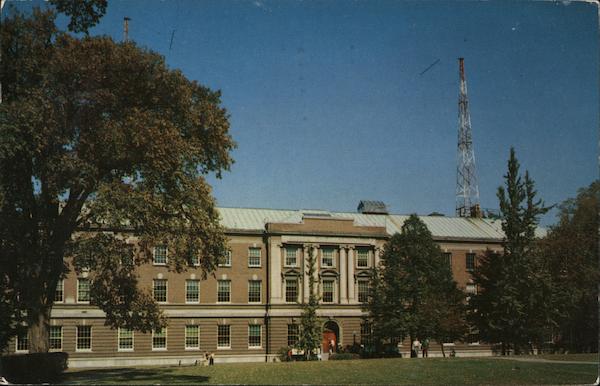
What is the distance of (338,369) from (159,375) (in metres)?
9.00

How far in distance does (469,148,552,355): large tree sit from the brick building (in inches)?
123

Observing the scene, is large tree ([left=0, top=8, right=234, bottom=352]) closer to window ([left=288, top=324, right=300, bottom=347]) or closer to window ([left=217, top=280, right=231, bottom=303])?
window ([left=217, top=280, right=231, bottom=303])

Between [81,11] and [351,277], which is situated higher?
[81,11]

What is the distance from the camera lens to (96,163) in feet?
A: 96.4

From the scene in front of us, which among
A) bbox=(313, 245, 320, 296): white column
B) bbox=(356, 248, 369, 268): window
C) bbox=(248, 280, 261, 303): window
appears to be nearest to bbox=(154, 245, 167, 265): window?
bbox=(248, 280, 261, 303): window

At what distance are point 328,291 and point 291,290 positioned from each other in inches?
139

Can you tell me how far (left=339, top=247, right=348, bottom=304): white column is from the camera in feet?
201

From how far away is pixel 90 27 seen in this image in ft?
93.3

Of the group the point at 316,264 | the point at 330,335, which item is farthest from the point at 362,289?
the point at 330,335

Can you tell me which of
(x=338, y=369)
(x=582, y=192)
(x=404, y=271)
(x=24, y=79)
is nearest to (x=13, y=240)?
(x=24, y=79)

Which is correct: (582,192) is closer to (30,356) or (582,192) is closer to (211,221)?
(211,221)

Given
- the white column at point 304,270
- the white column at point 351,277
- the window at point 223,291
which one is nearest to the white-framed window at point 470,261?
the white column at point 351,277

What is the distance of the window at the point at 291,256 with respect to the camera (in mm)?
60750

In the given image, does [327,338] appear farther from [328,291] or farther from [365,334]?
[328,291]
